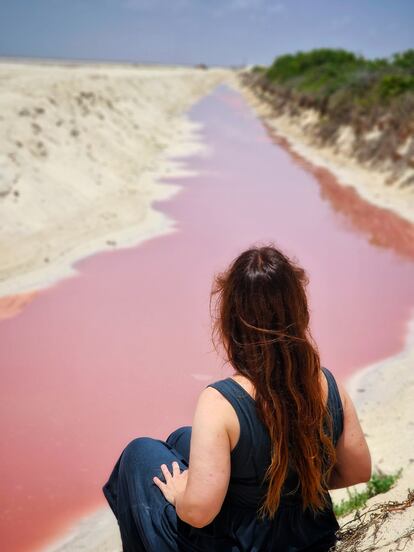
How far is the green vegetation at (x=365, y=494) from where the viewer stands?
3.05 metres

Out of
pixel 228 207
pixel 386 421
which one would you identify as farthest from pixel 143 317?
pixel 228 207

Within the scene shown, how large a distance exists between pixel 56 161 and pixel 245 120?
1996 cm

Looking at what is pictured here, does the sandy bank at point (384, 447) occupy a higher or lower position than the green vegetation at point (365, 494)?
higher

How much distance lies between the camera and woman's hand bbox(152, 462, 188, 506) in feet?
6.45

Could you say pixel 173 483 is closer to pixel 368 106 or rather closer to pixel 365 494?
pixel 365 494

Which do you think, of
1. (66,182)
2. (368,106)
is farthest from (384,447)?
(368,106)

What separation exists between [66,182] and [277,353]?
31.8ft

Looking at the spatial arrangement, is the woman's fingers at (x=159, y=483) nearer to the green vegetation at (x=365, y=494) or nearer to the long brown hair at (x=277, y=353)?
the long brown hair at (x=277, y=353)

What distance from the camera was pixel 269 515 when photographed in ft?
6.15

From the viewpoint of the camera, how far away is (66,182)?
10.8 metres

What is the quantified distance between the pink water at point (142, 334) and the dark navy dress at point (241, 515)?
1.65 meters

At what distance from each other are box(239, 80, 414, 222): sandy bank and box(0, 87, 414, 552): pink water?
1.42m

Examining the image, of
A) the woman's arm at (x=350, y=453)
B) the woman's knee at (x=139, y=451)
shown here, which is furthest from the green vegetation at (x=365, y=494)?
the woman's knee at (x=139, y=451)

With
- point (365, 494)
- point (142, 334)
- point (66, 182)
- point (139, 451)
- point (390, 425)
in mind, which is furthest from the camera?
point (66, 182)
